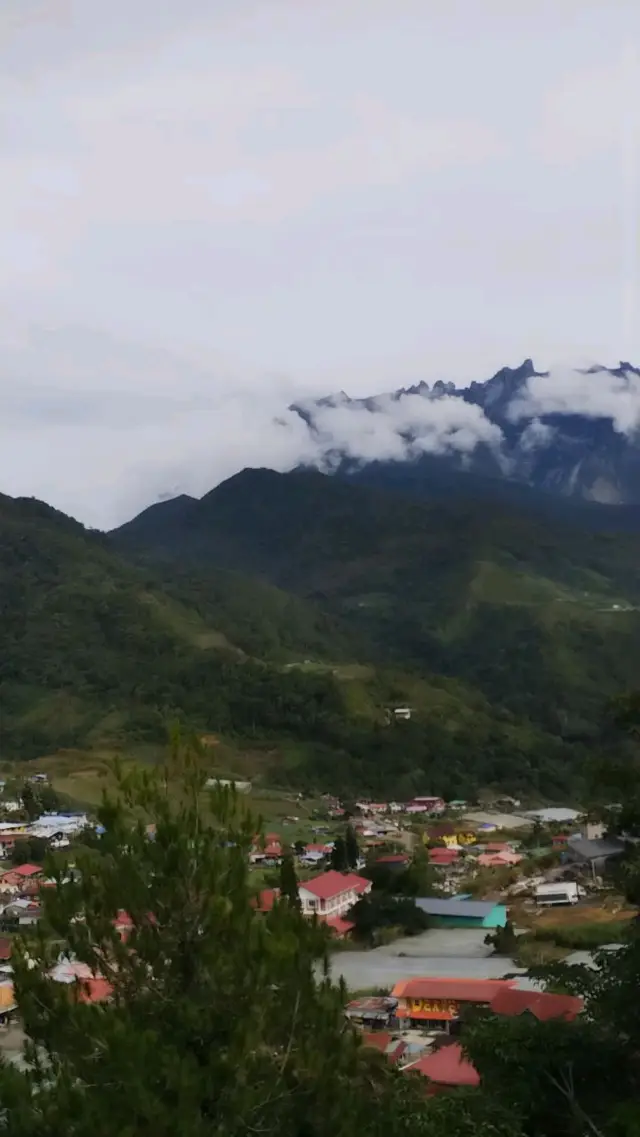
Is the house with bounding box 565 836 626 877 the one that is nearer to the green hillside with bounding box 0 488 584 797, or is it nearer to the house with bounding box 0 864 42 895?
the house with bounding box 0 864 42 895

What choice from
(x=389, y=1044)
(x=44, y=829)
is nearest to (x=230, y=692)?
(x=44, y=829)

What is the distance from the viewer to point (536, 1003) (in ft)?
60.5

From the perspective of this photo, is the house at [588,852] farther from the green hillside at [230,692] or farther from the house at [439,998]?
the green hillside at [230,692]

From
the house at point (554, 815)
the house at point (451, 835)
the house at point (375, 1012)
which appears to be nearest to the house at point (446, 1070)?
the house at point (375, 1012)

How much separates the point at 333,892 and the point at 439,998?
1678 centimetres

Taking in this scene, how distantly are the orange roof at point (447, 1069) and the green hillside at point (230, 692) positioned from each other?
5093cm

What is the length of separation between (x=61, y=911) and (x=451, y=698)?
315 feet

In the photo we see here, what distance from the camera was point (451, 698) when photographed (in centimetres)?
10169

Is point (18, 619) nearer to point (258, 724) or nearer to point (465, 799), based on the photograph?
point (258, 724)

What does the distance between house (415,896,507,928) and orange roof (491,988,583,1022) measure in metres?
20.1

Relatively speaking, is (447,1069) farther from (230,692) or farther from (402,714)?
(230,692)

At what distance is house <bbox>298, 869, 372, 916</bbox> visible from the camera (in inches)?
1635

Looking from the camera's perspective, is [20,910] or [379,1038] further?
[20,910]

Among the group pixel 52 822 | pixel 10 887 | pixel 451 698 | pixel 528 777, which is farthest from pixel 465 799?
pixel 10 887
